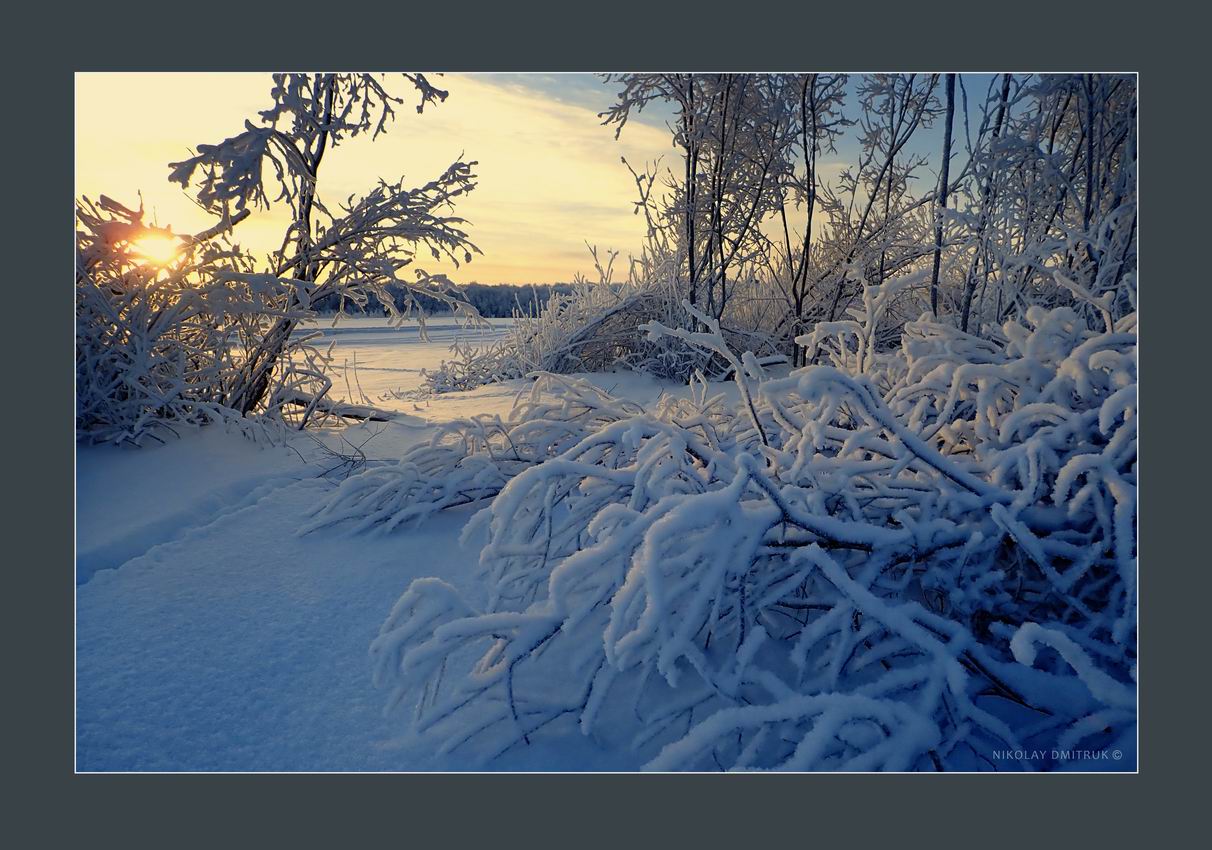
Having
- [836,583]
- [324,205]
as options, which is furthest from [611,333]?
[836,583]

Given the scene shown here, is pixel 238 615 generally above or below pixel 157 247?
below

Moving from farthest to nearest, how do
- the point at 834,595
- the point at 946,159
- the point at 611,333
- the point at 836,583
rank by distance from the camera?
1. the point at 611,333
2. the point at 946,159
3. the point at 834,595
4. the point at 836,583

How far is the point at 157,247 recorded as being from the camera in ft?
8.75

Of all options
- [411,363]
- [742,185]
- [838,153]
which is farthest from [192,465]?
[411,363]

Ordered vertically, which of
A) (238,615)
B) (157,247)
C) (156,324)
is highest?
(157,247)

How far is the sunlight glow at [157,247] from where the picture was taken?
2646 mm

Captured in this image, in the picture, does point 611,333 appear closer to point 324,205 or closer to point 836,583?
point 324,205

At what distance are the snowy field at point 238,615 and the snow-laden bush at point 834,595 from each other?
0.14 meters

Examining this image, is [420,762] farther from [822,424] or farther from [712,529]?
[822,424]

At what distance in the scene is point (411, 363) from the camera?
6.41 meters

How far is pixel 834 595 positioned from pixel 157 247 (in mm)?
2589
